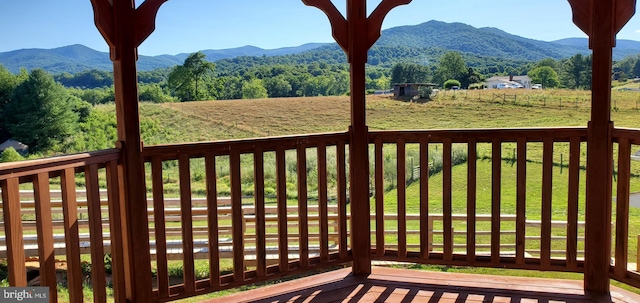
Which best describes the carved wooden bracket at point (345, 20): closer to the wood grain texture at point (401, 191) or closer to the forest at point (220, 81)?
the forest at point (220, 81)

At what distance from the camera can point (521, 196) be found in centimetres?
304

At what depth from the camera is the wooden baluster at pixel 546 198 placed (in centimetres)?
297

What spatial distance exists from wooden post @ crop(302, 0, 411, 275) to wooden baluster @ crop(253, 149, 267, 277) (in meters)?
0.64

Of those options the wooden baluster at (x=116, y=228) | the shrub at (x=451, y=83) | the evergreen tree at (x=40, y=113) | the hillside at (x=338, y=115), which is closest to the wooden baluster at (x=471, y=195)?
the hillside at (x=338, y=115)

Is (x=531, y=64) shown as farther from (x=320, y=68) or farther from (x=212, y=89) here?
(x=212, y=89)

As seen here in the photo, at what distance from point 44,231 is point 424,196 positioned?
2.21 meters

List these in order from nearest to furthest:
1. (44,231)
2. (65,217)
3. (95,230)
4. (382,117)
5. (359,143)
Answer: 1. (44,231)
2. (65,217)
3. (95,230)
4. (359,143)
5. (382,117)

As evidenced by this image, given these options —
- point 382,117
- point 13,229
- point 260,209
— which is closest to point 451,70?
point 382,117

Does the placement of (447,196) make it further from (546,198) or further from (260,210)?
(260,210)

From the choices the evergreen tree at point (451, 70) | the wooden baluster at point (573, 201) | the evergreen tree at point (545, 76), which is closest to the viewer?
the wooden baluster at point (573, 201)

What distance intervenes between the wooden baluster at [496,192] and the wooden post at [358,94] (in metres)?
0.82

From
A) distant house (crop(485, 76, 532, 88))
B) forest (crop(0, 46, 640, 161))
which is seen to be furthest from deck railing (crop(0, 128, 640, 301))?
distant house (crop(485, 76, 532, 88))

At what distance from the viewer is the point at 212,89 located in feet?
11.3

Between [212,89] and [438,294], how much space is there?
209 centimetres
